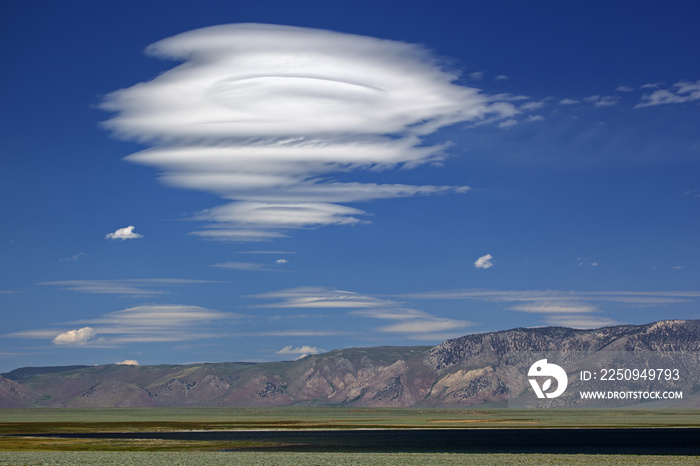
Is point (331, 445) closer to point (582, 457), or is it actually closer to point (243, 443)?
point (243, 443)

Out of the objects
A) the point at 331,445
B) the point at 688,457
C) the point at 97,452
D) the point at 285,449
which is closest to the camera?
the point at 688,457

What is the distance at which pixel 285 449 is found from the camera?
87.8 m

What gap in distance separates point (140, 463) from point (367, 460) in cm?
1923

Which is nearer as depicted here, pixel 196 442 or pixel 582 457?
pixel 582 457

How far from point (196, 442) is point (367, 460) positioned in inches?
1553

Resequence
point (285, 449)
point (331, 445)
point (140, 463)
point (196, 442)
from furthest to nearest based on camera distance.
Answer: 1. point (196, 442)
2. point (331, 445)
3. point (285, 449)
4. point (140, 463)

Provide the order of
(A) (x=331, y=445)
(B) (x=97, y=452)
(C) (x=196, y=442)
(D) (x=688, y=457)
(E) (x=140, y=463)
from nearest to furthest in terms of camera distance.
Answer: (E) (x=140, y=463)
(D) (x=688, y=457)
(B) (x=97, y=452)
(A) (x=331, y=445)
(C) (x=196, y=442)

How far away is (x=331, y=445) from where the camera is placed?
95.1 meters

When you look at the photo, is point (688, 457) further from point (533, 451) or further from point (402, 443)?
point (402, 443)

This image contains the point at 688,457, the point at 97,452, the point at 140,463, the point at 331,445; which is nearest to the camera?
the point at 140,463

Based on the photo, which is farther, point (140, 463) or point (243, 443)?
point (243, 443)

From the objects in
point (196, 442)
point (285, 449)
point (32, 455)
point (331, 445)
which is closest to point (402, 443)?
point (331, 445)

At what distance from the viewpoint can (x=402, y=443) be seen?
100188 mm

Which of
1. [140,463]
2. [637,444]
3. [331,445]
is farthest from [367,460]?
[637,444]
